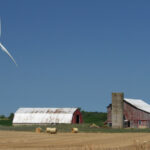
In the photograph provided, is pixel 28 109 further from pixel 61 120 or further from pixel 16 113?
pixel 61 120

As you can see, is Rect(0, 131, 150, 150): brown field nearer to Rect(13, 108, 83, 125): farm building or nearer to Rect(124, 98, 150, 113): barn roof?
Rect(124, 98, 150, 113): barn roof

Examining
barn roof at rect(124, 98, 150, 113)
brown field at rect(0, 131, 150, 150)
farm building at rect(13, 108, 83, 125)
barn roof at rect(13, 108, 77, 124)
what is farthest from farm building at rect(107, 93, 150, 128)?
brown field at rect(0, 131, 150, 150)

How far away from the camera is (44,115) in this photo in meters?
76.9

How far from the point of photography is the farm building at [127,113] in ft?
226

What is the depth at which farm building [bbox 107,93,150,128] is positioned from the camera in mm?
68750

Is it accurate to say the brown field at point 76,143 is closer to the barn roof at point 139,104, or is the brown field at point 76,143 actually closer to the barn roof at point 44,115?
the barn roof at point 139,104

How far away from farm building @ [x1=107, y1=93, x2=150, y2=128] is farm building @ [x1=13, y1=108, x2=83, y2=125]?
6384mm

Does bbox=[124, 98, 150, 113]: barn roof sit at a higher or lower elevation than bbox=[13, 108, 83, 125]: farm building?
higher

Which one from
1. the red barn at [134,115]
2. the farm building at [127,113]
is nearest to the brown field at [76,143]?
the farm building at [127,113]

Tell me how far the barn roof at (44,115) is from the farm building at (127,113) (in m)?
7.15

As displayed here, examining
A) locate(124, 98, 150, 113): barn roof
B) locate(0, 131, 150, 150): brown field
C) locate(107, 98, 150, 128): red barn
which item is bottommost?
locate(0, 131, 150, 150): brown field

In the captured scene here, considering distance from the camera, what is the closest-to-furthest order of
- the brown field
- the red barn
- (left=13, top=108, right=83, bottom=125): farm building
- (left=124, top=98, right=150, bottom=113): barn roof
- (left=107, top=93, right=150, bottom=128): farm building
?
1. the brown field
2. (left=107, top=93, right=150, bottom=128): farm building
3. the red barn
4. (left=124, top=98, right=150, bottom=113): barn roof
5. (left=13, top=108, right=83, bottom=125): farm building

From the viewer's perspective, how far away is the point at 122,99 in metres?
69.2

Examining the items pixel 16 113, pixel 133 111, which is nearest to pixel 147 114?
pixel 133 111
